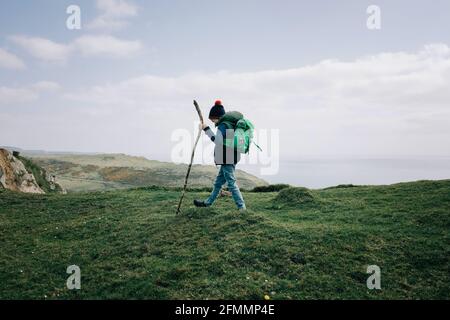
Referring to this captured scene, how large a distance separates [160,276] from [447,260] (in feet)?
20.6

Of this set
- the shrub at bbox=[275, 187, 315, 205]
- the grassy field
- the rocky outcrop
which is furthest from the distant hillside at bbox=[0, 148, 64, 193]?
Answer: the shrub at bbox=[275, 187, 315, 205]

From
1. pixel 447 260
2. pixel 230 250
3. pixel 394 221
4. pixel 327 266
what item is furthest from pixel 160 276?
pixel 394 221

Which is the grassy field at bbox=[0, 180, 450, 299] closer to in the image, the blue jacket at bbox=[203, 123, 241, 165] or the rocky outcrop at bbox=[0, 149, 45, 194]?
the blue jacket at bbox=[203, 123, 241, 165]

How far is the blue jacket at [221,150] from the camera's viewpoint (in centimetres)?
1068

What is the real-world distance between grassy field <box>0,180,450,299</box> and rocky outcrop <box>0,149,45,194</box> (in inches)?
373

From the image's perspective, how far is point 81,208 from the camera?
15.4m

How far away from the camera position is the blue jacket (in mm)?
10680

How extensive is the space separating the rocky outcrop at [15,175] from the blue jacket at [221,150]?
16.2m

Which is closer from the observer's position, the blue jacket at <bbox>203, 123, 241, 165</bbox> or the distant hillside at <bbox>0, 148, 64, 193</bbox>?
the blue jacket at <bbox>203, 123, 241, 165</bbox>

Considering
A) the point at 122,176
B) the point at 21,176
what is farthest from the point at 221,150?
the point at 122,176

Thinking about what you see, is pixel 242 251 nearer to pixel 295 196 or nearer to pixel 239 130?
pixel 239 130

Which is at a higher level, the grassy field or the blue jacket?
the blue jacket

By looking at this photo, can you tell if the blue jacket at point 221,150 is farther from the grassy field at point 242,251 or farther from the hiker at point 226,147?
the grassy field at point 242,251

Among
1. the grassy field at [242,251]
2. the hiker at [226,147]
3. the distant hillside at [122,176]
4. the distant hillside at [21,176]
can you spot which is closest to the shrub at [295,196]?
the grassy field at [242,251]
